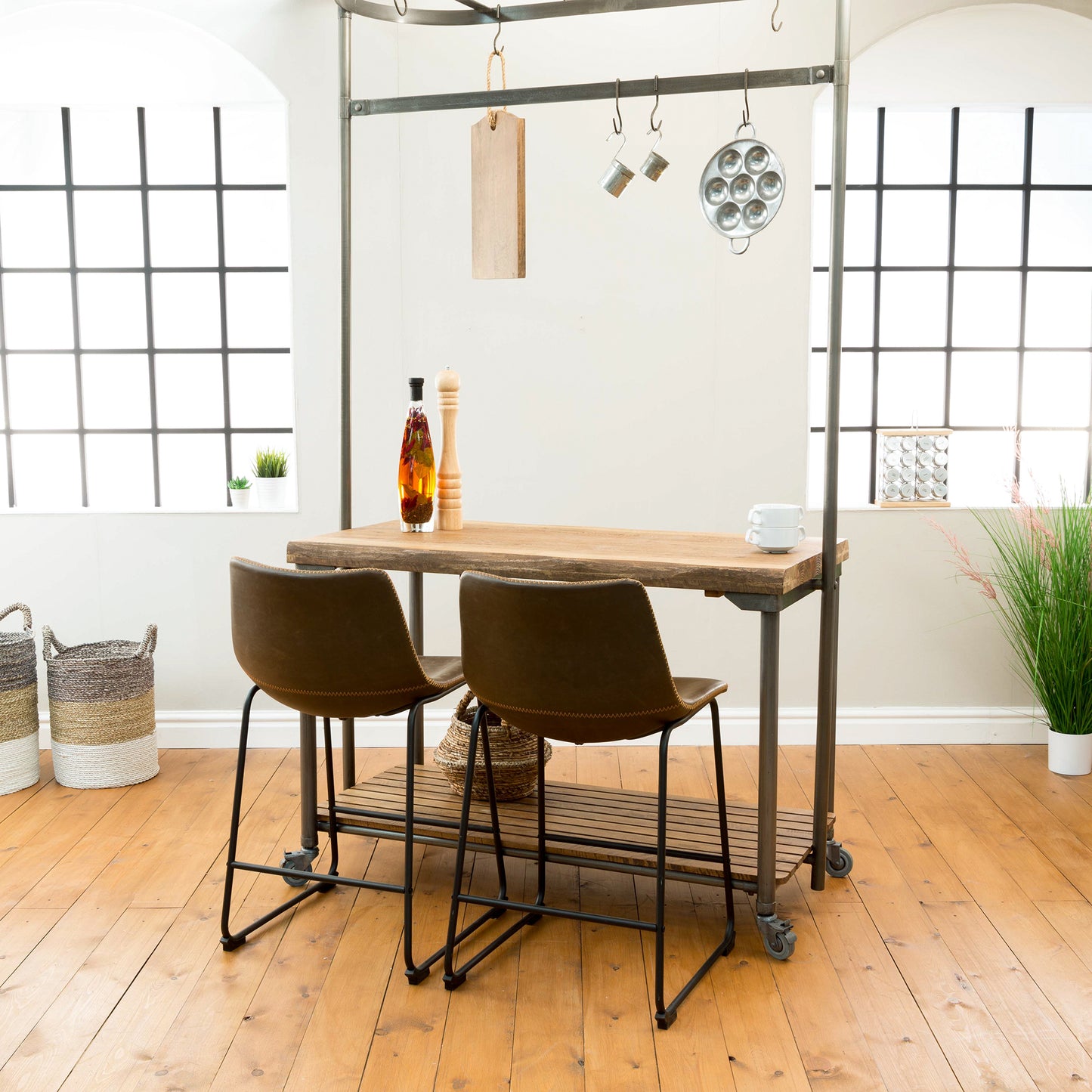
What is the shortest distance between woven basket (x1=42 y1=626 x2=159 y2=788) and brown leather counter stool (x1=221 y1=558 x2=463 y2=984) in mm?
1427

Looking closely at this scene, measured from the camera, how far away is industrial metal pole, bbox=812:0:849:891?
9.46 ft

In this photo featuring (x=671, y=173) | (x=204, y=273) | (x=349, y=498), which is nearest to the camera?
(x=349, y=498)

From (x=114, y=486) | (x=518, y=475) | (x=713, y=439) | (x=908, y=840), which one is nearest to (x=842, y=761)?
(x=908, y=840)

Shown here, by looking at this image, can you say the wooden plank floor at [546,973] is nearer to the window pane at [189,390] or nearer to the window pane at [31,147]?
the window pane at [189,390]

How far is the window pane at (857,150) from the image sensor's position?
476cm

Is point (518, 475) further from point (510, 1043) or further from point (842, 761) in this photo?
point (510, 1043)

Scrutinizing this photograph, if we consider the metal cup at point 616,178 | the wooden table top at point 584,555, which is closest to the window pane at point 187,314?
the wooden table top at point 584,555

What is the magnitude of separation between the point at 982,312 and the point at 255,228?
9.98 feet

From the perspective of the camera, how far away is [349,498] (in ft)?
11.4

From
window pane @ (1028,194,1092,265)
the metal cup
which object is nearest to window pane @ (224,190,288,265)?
the metal cup

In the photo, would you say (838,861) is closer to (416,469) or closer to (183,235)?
(416,469)

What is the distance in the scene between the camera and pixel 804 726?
14.9 ft

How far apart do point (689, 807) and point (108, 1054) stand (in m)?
1.57

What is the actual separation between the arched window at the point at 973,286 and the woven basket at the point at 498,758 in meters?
1.97
